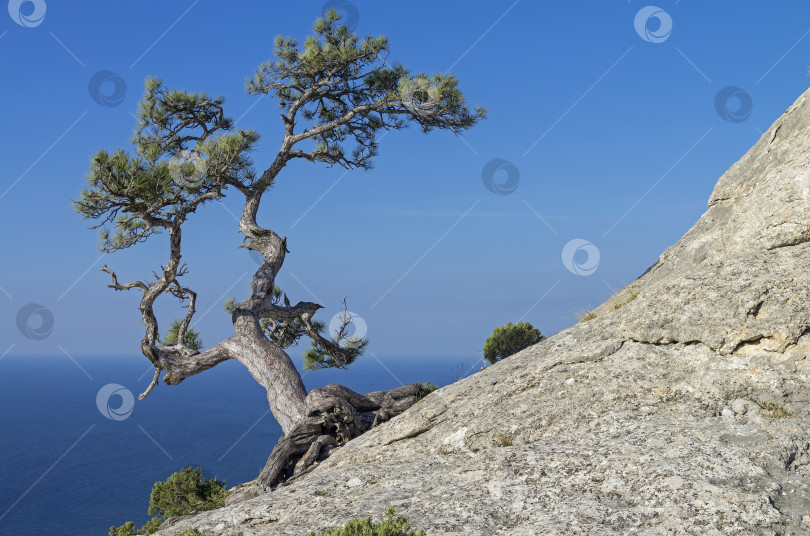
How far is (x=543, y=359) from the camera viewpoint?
33.7 feet

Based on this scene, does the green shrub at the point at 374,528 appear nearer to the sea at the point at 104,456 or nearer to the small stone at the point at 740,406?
the small stone at the point at 740,406

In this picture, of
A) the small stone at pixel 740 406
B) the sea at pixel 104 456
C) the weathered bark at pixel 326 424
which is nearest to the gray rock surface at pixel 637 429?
the small stone at pixel 740 406

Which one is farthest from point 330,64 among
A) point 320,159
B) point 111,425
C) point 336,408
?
point 111,425

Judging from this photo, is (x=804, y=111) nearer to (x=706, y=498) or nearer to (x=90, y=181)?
(x=706, y=498)

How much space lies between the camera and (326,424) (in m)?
13.3

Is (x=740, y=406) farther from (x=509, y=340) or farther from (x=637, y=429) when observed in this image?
(x=509, y=340)

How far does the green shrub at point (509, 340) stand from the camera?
20.2 metres

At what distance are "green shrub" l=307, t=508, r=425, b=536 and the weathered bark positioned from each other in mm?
6127

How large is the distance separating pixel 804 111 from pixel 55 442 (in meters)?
142

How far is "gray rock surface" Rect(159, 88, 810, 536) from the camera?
19.3ft

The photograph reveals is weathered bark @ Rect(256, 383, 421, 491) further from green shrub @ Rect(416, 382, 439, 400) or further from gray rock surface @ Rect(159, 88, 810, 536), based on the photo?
gray rock surface @ Rect(159, 88, 810, 536)

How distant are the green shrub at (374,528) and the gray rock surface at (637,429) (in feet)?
0.77

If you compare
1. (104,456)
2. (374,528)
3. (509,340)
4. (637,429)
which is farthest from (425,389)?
(104,456)

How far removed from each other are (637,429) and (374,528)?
3697 millimetres
